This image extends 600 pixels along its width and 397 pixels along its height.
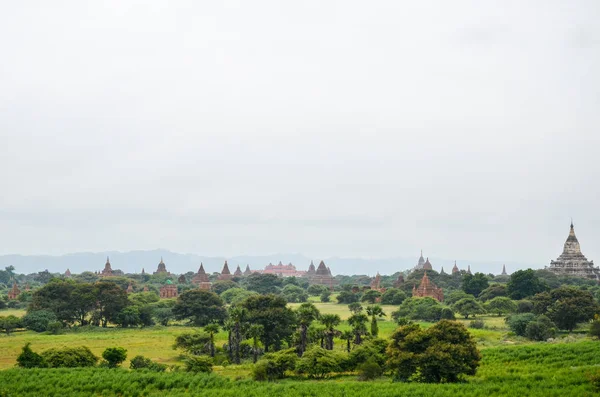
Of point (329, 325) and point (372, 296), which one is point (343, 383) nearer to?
point (329, 325)

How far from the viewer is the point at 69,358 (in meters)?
43.9

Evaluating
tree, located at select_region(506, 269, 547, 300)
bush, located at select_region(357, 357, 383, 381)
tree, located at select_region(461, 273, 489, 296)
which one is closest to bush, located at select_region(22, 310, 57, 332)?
bush, located at select_region(357, 357, 383, 381)

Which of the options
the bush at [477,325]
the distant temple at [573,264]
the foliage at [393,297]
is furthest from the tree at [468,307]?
the distant temple at [573,264]

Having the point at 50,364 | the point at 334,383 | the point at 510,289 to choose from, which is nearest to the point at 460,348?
the point at 334,383

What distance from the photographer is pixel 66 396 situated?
3566 centimetres

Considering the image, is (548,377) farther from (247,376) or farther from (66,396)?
(66,396)

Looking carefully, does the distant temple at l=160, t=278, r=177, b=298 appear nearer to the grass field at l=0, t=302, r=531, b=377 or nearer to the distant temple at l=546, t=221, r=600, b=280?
the grass field at l=0, t=302, r=531, b=377

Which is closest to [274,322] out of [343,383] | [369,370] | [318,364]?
[318,364]

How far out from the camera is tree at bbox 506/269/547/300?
310ft

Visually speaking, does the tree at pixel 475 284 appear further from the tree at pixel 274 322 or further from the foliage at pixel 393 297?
the tree at pixel 274 322

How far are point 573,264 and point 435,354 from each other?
4875 inches

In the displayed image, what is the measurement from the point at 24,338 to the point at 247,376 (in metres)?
31.5

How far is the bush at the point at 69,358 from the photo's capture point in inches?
1724

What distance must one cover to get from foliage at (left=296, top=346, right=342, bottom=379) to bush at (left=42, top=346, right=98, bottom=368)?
50.8 ft
